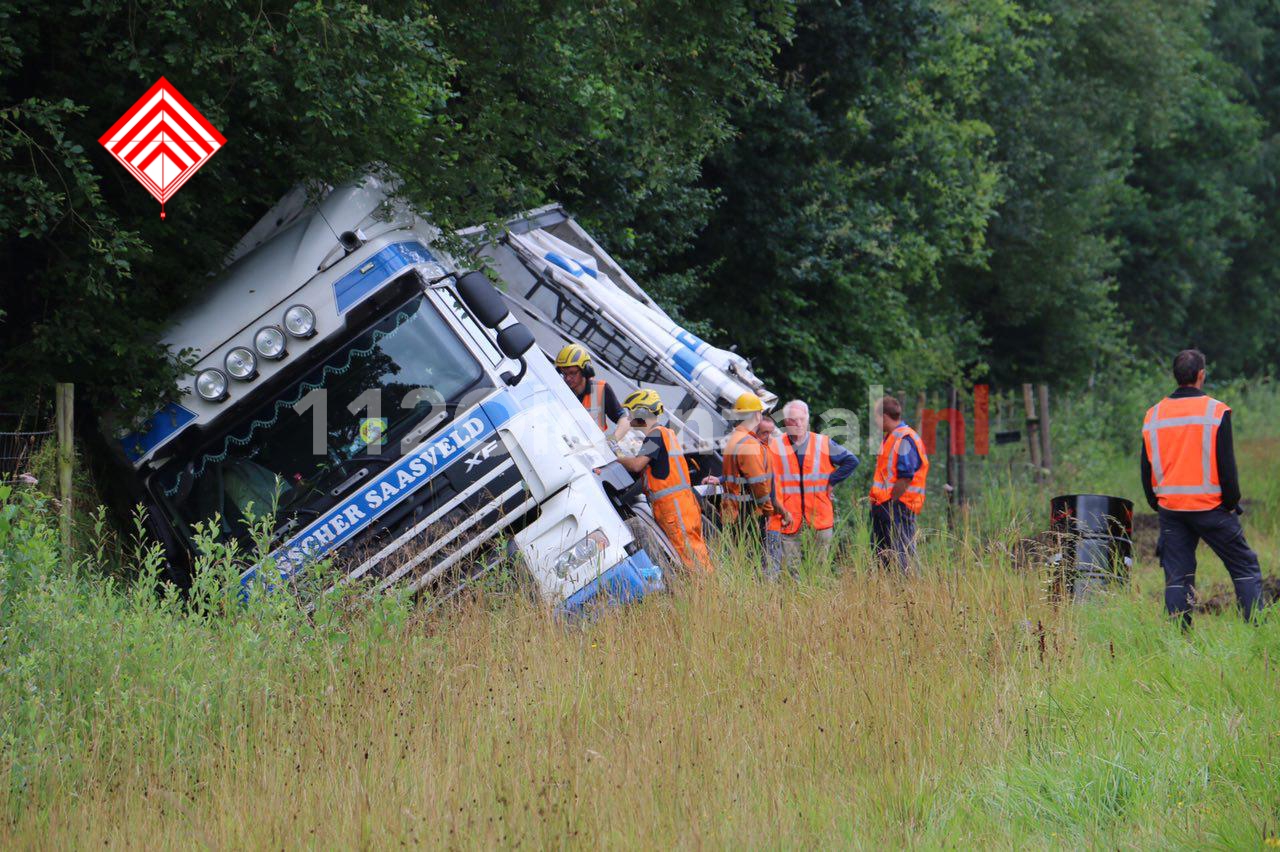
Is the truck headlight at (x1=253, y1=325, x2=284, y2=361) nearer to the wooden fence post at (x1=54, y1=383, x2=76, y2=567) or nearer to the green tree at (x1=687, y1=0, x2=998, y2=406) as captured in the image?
the wooden fence post at (x1=54, y1=383, x2=76, y2=567)

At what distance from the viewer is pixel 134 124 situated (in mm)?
7957

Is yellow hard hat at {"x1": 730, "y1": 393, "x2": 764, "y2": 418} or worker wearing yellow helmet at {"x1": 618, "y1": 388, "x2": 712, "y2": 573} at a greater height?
yellow hard hat at {"x1": 730, "y1": 393, "x2": 764, "y2": 418}

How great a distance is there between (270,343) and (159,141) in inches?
57.1

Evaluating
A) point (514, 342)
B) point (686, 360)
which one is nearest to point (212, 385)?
point (514, 342)

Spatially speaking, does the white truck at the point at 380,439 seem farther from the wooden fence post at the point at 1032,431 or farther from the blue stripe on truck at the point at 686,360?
the wooden fence post at the point at 1032,431

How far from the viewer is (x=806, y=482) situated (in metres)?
9.68

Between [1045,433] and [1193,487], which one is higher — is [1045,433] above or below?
below

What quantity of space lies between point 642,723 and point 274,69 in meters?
4.83

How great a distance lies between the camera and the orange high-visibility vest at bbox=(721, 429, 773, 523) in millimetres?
9328

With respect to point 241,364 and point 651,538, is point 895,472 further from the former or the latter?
point 241,364

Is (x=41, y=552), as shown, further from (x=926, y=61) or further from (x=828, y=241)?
(x=926, y=61)

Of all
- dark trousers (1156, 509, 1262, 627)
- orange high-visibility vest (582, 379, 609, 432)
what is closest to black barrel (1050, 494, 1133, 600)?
dark trousers (1156, 509, 1262, 627)

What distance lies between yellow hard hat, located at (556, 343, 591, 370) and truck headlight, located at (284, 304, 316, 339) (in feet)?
9.02

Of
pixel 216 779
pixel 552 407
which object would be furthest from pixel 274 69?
pixel 216 779
